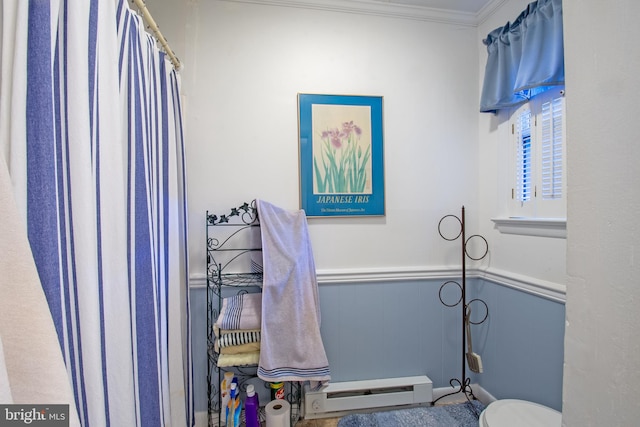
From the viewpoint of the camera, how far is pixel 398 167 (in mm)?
1818

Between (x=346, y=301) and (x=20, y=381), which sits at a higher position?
(x=20, y=381)

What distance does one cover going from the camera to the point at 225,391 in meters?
1.51

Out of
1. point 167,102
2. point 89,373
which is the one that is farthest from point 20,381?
point 167,102

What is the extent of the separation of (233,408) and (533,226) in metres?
1.82

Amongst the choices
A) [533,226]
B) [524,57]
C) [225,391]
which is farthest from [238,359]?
[524,57]

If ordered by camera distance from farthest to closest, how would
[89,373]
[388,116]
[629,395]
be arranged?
[388,116] < [89,373] < [629,395]

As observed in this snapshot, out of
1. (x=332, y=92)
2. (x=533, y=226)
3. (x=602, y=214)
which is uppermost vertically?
(x=332, y=92)

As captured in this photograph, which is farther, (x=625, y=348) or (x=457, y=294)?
(x=457, y=294)

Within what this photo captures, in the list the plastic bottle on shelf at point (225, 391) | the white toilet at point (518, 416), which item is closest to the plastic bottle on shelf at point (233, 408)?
the plastic bottle on shelf at point (225, 391)

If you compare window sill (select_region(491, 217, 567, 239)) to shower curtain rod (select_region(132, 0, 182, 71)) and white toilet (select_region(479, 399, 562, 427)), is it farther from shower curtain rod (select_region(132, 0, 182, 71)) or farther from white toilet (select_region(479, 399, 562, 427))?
shower curtain rod (select_region(132, 0, 182, 71))

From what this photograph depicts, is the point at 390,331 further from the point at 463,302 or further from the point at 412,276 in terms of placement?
the point at 463,302

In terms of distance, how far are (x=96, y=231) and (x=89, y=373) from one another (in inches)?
13.0

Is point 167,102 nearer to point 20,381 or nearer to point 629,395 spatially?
point 20,381

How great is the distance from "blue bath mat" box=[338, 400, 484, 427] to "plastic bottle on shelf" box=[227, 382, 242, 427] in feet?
1.83
